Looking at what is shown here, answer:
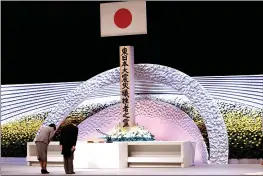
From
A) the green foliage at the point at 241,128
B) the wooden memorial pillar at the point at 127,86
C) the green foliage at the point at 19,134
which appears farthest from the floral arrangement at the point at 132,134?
Result: the green foliage at the point at 19,134

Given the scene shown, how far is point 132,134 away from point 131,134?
2 centimetres

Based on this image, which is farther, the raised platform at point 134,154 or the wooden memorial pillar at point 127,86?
the wooden memorial pillar at point 127,86

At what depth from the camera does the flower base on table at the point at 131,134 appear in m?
11.2

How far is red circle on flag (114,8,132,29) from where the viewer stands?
11742mm

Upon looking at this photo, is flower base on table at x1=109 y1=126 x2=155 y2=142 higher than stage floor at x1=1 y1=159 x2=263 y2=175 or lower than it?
higher

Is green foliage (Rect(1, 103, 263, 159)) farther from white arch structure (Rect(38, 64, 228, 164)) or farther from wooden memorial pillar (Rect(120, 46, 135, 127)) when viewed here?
wooden memorial pillar (Rect(120, 46, 135, 127))

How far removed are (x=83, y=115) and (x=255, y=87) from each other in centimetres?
426

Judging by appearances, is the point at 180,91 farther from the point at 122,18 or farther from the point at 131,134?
the point at 122,18

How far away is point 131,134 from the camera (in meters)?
11.3

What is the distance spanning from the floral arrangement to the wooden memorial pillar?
178 millimetres

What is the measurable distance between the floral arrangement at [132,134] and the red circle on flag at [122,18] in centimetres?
234

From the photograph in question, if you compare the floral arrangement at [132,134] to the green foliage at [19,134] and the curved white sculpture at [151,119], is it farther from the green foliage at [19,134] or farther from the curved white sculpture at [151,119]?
the green foliage at [19,134]

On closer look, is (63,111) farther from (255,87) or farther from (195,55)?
(255,87)

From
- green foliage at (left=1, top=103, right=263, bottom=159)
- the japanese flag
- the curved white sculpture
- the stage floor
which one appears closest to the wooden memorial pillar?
the japanese flag
